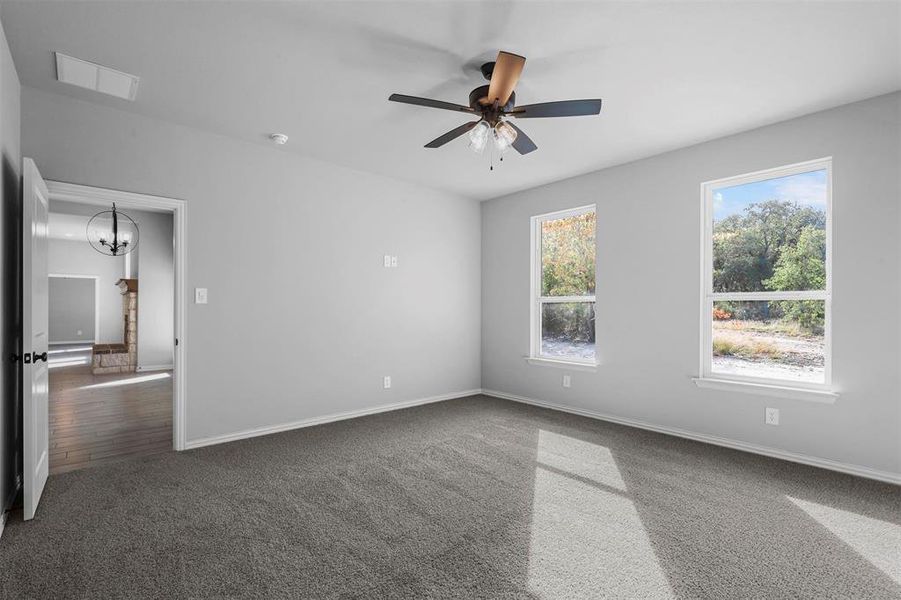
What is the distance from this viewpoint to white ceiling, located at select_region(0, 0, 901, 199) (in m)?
2.12

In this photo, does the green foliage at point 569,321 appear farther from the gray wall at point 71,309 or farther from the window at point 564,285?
the gray wall at point 71,309

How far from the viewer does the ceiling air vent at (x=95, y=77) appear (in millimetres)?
2533

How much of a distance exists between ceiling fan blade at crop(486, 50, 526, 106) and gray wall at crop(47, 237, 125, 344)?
35.8 ft

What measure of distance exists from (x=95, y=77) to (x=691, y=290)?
4618 millimetres

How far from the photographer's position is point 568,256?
16.1ft

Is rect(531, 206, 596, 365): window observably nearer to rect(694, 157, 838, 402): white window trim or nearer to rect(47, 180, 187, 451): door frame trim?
rect(694, 157, 838, 402): white window trim

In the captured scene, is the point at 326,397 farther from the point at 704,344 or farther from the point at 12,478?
the point at 704,344

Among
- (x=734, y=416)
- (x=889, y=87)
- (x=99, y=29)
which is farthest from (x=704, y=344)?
(x=99, y=29)

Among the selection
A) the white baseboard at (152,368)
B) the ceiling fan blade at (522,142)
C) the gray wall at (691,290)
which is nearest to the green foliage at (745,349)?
the gray wall at (691,290)

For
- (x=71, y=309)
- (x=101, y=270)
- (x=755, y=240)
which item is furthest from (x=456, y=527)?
(x=71, y=309)

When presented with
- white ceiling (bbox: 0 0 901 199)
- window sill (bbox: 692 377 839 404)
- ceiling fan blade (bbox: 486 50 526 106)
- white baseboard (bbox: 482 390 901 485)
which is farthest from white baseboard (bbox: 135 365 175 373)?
window sill (bbox: 692 377 839 404)

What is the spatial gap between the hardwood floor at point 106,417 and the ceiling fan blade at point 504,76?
11.6 ft

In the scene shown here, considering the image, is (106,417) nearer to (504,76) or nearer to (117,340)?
(504,76)

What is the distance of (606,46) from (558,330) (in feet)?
10.4
